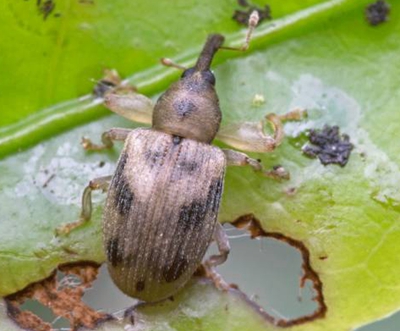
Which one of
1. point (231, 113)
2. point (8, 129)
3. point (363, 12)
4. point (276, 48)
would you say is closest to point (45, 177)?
point (8, 129)

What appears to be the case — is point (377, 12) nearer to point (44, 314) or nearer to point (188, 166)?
point (188, 166)

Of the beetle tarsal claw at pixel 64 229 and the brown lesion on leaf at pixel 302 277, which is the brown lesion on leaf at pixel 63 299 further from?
the brown lesion on leaf at pixel 302 277

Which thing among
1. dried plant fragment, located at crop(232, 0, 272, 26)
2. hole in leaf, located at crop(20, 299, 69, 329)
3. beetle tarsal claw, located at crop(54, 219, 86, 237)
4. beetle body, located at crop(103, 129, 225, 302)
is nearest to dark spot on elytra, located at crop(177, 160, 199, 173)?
beetle body, located at crop(103, 129, 225, 302)

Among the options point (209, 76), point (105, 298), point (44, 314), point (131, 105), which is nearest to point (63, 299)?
point (44, 314)

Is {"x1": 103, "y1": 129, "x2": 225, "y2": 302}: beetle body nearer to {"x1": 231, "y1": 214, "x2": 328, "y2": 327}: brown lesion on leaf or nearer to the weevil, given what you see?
the weevil

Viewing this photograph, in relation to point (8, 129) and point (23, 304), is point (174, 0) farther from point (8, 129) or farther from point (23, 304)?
point (23, 304)

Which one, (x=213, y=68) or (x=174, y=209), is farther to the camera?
(x=213, y=68)
